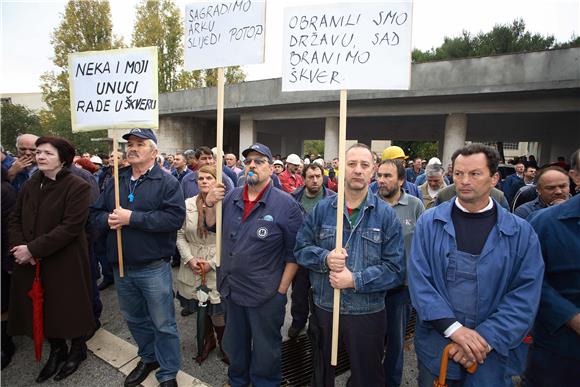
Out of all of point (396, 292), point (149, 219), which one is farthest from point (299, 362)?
point (149, 219)

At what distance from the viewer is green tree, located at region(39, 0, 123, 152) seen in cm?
2570

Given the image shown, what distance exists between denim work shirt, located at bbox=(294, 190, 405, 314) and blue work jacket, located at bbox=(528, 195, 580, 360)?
87 centimetres

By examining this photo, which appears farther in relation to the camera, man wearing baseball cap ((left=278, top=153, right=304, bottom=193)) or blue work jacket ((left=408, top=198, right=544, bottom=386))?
man wearing baseball cap ((left=278, top=153, right=304, bottom=193))

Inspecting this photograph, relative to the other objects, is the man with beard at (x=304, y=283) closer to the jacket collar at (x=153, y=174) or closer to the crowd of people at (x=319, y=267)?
the crowd of people at (x=319, y=267)

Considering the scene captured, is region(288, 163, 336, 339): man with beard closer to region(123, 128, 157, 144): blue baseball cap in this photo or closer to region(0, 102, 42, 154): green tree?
region(123, 128, 157, 144): blue baseball cap

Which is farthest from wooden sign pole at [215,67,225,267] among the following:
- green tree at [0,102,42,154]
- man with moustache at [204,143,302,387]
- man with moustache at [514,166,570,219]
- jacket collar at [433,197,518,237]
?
green tree at [0,102,42,154]

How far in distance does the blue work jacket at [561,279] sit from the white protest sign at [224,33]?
2268mm

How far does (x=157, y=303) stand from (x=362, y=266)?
182 cm

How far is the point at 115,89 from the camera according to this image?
3141mm

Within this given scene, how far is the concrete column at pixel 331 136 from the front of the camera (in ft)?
55.0

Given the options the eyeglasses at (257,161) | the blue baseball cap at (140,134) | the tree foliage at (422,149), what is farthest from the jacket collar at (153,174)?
the tree foliage at (422,149)

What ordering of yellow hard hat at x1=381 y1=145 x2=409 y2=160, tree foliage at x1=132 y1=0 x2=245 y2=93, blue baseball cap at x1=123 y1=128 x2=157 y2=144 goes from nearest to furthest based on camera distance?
blue baseball cap at x1=123 y1=128 x2=157 y2=144 → yellow hard hat at x1=381 y1=145 x2=409 y2=160 → tree foliage at x1=132 y1=0 x2=245 y2=93

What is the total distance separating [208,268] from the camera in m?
3.52

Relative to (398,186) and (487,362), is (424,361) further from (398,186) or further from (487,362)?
(398,186)
